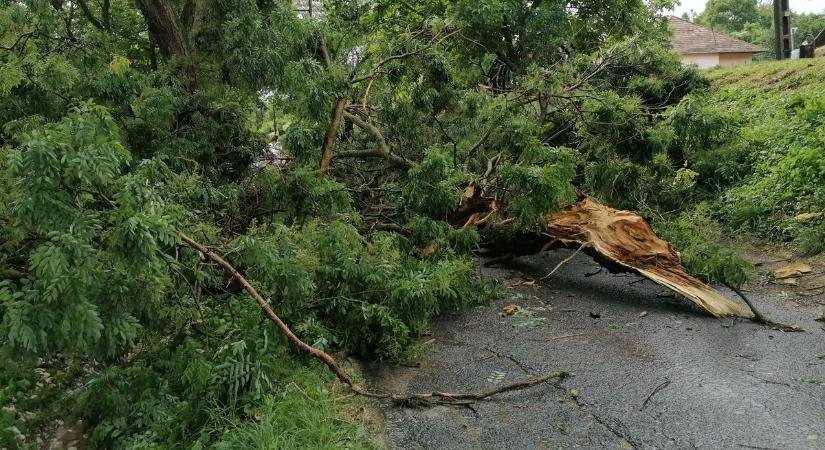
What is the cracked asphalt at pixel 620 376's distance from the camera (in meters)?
3.42

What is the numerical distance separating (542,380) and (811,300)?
3.27 meters

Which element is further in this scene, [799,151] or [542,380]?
[799,151]

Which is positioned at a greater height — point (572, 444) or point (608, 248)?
point (608, 248)

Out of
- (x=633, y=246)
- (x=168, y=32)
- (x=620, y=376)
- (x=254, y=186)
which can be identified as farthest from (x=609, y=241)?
(x=168, y=32)

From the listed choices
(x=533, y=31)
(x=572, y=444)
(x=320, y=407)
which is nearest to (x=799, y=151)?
(x=533, y=31)

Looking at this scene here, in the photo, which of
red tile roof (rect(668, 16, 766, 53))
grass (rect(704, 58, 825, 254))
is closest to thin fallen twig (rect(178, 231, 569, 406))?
grass (rect(704, 58, 825, 254))

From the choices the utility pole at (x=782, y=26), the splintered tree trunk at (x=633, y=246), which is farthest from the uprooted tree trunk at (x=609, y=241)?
the utility pole at (x=782, y=26)

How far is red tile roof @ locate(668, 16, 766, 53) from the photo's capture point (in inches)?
1043

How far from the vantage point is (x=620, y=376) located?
13.8 ft

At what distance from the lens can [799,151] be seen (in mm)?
8008

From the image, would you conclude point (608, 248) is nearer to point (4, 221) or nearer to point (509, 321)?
point (509, 321)

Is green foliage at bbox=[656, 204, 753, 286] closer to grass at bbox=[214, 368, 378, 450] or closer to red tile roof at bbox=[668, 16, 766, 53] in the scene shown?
grass at bbox=[214, 368, 378, 450]

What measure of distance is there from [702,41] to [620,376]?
2734 cm

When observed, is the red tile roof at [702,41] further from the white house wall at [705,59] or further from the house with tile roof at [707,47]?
the white house wall at [705,59]
